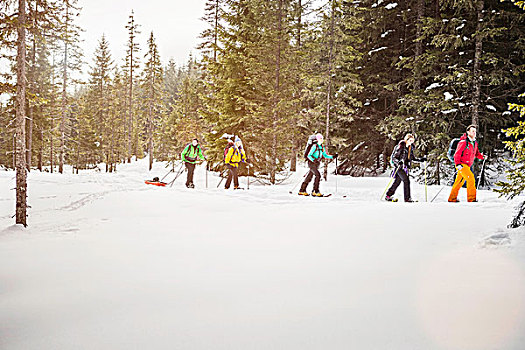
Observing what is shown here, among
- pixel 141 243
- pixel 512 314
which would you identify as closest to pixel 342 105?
pixel 141 243

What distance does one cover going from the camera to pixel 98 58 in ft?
135

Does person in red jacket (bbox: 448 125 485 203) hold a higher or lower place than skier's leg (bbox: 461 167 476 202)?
higher

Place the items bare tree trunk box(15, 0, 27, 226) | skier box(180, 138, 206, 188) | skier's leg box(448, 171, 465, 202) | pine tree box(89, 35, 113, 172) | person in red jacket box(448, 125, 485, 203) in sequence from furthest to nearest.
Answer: pine tree box(89, 35, 113, 172), skier box(180, 138, 206, 188), skier's leg box(448, 171, 465, 202), person in red jacket box(448, 125, 485, 203), bare tree trunk box(15, 0, 27, 226)

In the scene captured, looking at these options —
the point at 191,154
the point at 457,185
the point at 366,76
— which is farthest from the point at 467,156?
the point at 191,154

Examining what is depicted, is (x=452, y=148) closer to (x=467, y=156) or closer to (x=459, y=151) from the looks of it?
(x=459, y=151)

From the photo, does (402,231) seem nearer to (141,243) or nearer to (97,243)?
(141,243)

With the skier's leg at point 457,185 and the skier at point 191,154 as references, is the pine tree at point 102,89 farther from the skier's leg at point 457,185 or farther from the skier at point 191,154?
the skier's leg at point 457,185

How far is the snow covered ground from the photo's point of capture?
3.00m

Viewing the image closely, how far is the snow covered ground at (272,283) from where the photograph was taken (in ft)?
9.84

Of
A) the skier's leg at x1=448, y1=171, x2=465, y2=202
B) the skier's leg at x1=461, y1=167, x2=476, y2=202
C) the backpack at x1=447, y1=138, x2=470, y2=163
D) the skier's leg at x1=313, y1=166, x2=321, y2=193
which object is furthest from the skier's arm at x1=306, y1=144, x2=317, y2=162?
the skier's leg at x1=461, y1=167, x2=476, y2=202

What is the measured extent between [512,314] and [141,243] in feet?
17.6

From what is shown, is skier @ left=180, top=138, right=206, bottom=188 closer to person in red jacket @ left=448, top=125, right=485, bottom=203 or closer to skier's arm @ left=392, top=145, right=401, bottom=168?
skier's arm @ left=392, top=145, right=401, bottom=168

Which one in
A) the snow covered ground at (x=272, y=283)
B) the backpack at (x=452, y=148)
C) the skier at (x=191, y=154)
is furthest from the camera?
the skier at (x=191, y=154)

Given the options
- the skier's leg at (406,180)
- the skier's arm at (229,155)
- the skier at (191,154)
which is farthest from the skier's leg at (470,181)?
the skier at (191,154)
